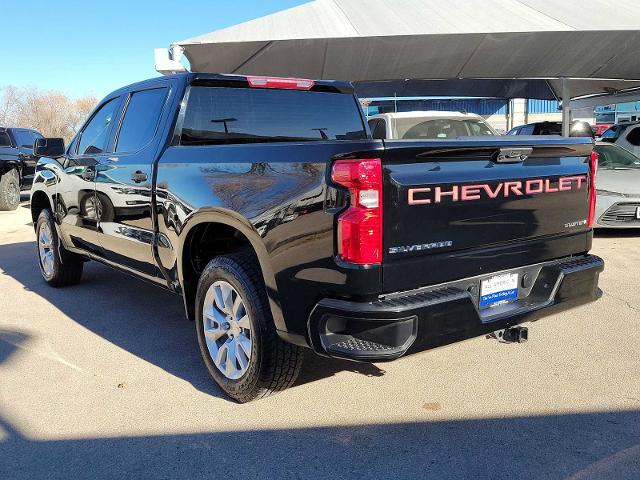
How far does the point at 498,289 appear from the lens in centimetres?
300

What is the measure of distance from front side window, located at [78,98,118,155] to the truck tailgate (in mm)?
3110

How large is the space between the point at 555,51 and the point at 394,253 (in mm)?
13697

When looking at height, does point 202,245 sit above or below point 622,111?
below

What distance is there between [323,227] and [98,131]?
3.24 m

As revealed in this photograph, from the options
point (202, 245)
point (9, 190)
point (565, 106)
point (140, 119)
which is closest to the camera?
point (202, 245)

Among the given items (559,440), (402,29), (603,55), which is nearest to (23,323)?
(559,440)

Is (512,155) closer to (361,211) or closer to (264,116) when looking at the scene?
(361,211)

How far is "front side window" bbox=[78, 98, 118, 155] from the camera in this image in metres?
4.79

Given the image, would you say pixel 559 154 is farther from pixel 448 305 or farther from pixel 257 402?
pixel 257 402

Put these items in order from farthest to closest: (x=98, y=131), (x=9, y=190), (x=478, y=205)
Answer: (x=9, y=190)
(x=98, y=131)
(x=478, y=205)

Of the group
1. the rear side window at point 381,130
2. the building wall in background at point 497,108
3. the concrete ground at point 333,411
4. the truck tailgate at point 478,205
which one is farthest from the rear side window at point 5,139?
the building wall in background at point 497,108

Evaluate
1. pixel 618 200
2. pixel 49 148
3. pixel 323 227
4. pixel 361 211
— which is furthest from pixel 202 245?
pixel 618 200

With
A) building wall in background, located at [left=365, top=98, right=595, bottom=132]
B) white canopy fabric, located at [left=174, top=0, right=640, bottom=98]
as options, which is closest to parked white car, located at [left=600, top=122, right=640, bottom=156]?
white canopy fabric, located at [left=174, top=0, right=640, bottom=98]

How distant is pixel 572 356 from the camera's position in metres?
3.85
